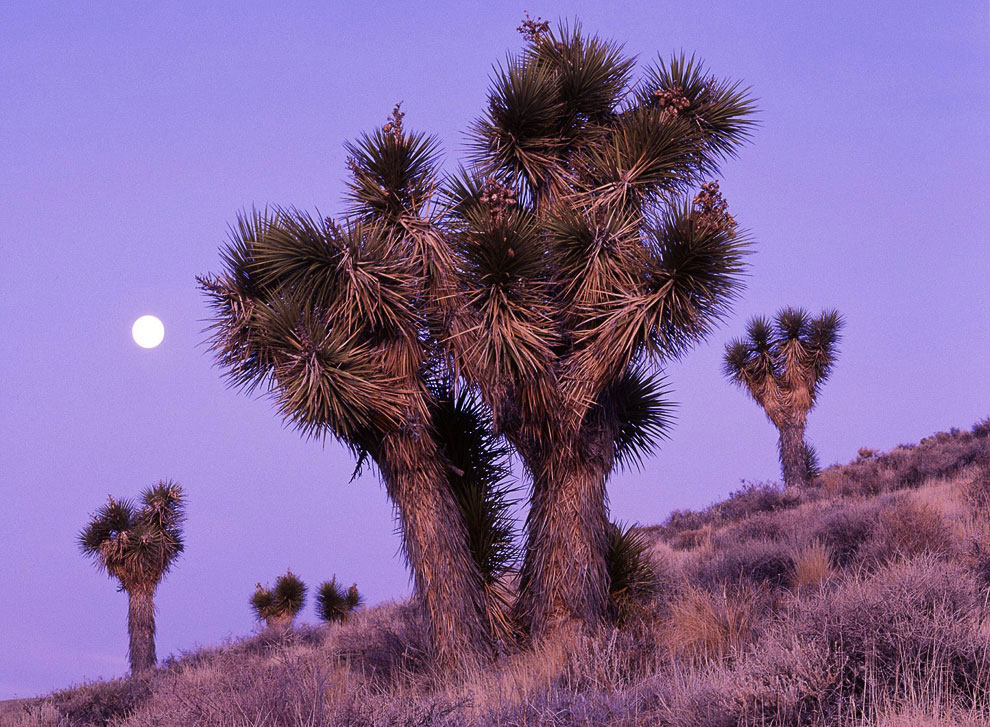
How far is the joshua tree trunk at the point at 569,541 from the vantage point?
9.70 metres

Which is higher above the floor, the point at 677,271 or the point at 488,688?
the point at 677,271

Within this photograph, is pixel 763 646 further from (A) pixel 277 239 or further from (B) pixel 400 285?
(A) pixel 277 239

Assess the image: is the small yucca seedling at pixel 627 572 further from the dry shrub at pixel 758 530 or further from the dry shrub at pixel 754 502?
the dry shrub at pixel 754 502

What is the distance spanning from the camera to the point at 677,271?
361 inches

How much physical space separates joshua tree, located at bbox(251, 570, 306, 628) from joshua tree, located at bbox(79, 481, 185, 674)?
2.80 meters

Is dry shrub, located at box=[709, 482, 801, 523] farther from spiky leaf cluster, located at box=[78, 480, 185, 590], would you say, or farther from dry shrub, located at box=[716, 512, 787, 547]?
spiky leaf cluster, located at box=[78, 480, 185, 590]

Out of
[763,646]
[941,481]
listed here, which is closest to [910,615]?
[763,646]

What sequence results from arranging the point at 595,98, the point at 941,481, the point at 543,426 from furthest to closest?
the point at 941,481, the point at 595,98, the point at 543,426

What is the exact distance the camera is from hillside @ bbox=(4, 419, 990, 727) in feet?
16.0

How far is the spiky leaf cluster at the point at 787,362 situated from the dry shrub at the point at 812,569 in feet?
57.3

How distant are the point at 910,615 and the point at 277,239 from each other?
7.43 m

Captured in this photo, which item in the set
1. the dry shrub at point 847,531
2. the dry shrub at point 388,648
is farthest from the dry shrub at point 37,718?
the dry shrub at point 847,531

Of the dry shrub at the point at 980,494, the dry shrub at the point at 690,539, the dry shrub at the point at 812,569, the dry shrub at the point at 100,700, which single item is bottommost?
the dry shrub at the point at 100,700

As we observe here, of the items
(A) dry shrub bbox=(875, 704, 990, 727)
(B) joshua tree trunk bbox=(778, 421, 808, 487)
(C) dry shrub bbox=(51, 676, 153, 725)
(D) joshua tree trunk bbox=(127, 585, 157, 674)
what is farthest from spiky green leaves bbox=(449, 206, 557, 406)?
(B) joshua tree trunk bbox=(778, 421, 808, 487)
